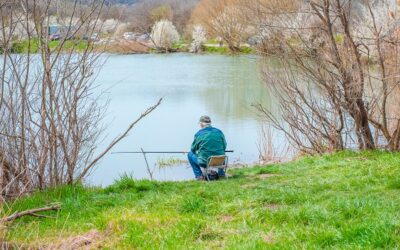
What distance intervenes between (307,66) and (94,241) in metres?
7.04

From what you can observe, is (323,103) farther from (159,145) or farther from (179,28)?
(179,28)

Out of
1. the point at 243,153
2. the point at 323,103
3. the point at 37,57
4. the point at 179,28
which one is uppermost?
the point at 179,28

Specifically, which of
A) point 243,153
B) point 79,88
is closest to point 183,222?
point 79,88

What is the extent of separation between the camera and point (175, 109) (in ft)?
64.5

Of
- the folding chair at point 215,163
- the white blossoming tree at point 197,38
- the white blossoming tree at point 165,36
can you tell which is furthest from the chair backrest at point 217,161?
the white blossoming tree at point 197,38

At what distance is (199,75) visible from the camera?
27.0 metres

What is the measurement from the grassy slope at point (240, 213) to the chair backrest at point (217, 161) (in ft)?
4.40

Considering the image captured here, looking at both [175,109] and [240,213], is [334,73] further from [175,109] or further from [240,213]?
[175,109]

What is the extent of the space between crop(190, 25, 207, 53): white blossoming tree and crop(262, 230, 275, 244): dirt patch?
37.0 m

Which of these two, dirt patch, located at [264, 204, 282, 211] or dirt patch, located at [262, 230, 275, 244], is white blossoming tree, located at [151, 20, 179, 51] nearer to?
dirt patch, located at [264, 204, 282, 211]

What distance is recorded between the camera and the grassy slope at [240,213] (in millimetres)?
4746

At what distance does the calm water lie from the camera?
558 inches

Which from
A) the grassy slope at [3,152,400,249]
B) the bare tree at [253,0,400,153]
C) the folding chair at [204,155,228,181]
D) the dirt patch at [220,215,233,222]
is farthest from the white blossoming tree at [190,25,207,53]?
the dirt patch at [220,215,233,222]

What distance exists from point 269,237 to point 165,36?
116ft
